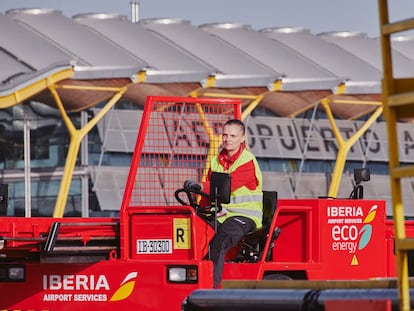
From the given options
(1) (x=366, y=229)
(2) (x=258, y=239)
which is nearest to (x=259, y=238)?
(2) (x=258, y=239)

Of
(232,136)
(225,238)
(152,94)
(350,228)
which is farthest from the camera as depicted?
(152,94)

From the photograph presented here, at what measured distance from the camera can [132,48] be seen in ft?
151

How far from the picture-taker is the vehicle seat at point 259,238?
432 inches

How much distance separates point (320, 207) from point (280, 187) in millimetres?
39646

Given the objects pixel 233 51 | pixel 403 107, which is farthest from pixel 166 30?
pixel 403 107

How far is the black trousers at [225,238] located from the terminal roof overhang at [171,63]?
27.5 meters

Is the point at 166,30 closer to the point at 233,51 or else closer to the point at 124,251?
the point at 233,51

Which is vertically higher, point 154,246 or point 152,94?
point 152,94

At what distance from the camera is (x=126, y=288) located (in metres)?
10.5

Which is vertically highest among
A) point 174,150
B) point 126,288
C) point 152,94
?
point 152,94

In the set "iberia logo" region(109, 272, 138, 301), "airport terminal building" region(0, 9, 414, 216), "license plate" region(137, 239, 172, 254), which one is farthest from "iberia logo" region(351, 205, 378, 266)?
"airport terminal building" region(0, 9, 414, 216)

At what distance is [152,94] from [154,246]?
106 ft

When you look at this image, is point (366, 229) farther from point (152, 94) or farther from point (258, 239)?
point (152, 94)

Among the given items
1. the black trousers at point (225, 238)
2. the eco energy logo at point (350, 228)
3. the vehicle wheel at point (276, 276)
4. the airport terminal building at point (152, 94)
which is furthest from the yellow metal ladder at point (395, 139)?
the airport terminal building at point (152, 94)
